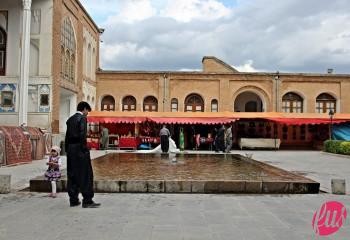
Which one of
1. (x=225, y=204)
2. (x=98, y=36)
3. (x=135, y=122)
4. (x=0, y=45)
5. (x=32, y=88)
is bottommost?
(x=225, y=204)

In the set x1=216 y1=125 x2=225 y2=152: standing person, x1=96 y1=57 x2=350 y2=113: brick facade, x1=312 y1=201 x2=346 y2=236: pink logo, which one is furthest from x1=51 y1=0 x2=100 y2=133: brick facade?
x1=312 y1=201 x2=346 y2=236: pink logo

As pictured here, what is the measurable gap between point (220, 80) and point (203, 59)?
12.2ft

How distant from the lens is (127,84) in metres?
29.9

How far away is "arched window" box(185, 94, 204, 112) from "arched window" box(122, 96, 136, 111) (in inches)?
161

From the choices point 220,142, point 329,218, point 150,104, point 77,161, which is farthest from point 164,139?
point 329,218

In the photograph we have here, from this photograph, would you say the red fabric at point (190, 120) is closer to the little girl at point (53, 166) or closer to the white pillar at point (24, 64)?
Answer: the white pillar at point (24, 64)

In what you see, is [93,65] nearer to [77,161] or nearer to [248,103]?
[248,103]

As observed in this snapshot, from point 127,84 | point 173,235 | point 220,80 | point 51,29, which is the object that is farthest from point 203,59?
point 173,235

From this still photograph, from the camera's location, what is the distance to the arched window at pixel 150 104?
30141mm

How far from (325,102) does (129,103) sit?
15.3m

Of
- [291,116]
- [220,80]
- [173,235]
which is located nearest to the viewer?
[173,235]

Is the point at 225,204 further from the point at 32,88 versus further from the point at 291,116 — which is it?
the point at 291,116

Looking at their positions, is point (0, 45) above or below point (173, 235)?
above

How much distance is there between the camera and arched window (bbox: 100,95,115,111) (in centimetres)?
3020
